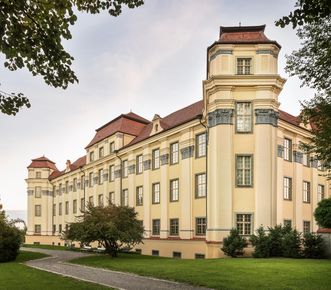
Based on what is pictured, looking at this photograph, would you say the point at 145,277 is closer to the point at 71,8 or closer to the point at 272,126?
the point at 71,8

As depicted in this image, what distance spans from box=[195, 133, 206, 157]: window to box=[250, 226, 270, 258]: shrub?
7437 millimetres

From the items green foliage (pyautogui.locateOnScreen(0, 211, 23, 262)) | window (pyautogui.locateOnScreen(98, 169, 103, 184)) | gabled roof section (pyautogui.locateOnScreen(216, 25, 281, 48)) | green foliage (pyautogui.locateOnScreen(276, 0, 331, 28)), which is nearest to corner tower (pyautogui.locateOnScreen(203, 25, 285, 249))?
gabled roof section (pyautogui.locateOnScreen(216, 25, 281, 48))

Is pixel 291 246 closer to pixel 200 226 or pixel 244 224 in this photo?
pixel 244 224

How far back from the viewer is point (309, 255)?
24078 millimetres

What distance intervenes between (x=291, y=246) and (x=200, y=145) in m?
9.59

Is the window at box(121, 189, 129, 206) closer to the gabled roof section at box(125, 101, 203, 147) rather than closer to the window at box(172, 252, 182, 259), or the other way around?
the gabled roof section at box(125, 101, 203, 147)

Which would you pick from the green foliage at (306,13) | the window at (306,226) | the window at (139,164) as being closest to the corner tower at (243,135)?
the window at (306,226)

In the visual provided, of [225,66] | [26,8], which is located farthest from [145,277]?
[225,66]

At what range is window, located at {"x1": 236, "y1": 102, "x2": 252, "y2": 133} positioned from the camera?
2683 centimetres

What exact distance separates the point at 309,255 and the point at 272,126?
7.86 meters

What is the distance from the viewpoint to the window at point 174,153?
3291cm

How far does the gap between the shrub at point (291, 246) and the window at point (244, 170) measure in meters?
4.06

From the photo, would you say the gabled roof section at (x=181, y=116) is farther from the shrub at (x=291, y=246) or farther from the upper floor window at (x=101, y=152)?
the shrub at (x=291, y=246)

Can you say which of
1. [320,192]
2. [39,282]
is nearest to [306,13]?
[39,282]
